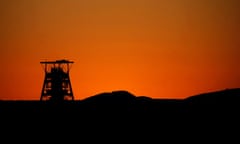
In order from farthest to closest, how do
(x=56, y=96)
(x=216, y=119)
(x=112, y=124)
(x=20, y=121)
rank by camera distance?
(x=56, y=96) < (x=20, y=121) < (x=112, y=124) < (x=216, y=119)

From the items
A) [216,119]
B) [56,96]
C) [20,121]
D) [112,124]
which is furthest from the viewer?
[56,96]

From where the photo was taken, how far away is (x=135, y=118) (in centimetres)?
1265

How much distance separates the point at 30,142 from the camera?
37.8ft

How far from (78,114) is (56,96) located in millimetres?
25869

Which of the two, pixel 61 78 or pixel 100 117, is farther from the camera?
pixel 61 78

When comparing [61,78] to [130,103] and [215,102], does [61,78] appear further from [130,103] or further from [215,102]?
Result: [215,102]

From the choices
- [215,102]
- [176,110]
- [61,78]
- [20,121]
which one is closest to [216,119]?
[215,102]

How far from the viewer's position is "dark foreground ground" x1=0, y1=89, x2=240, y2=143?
11359 millimetres

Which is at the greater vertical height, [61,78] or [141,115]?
[61,78]

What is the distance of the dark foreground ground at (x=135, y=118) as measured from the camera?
11.4 m

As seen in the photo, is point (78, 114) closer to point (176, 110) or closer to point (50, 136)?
point (50, 136)

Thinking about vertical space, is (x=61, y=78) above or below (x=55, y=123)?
above

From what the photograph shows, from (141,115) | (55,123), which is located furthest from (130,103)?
(55,123)

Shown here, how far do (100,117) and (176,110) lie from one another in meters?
3.25
